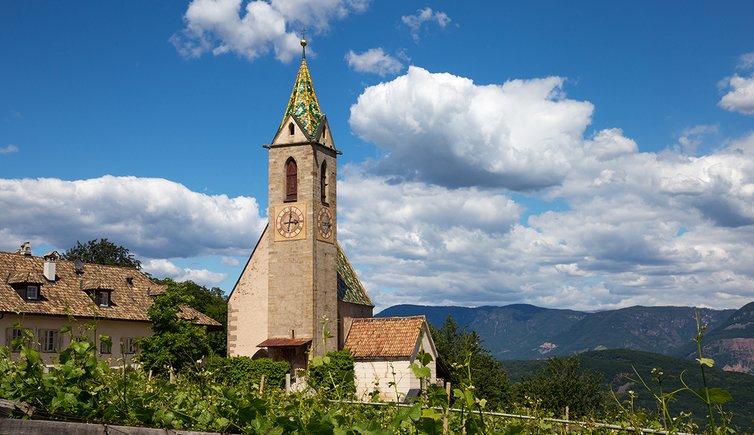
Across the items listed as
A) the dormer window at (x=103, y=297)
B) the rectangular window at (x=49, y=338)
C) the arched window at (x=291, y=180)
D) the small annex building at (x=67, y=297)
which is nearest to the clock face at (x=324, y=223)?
the arched window at (x=291, y=180)

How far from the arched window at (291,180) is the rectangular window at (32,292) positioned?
16918 millimetres

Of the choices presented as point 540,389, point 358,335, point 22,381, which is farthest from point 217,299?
point 22,381

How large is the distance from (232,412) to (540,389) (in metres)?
78.7

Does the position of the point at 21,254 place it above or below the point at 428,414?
above

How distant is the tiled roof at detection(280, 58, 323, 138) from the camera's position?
1972 inches

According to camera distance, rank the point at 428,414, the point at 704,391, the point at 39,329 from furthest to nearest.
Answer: the point at 39,329
the point at 428,414
the point at 704,391

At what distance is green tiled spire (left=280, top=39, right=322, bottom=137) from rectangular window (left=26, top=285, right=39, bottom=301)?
1879 cm

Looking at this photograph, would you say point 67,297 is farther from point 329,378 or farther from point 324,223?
point 329,378

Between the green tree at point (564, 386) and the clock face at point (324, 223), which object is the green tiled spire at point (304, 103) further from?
the green tree at point (564, 386)

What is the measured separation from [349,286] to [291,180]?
9.50m

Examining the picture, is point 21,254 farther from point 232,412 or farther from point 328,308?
point 232,412

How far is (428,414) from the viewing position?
13.4 ft

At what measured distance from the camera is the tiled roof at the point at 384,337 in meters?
47.4

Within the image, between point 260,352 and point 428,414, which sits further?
point 260,352
